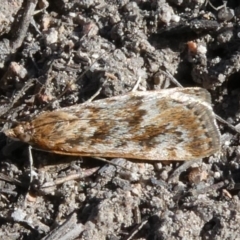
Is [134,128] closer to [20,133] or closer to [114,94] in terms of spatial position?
[114,94]

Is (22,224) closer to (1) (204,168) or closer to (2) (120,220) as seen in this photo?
(2) (120,220)

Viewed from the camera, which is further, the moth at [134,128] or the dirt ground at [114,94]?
the moth at [134,128]

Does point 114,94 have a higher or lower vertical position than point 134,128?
higher

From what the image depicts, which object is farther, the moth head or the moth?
the moth head

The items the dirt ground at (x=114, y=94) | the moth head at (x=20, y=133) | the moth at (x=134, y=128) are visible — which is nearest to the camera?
the dirt ground at (x=114, y=94)

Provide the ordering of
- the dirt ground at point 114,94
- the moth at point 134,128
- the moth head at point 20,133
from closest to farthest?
the dirt ground at point 114,94
the moth at point 134,128
the moth head at point 20,133

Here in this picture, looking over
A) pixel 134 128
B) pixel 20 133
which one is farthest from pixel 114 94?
pixel 20 133
